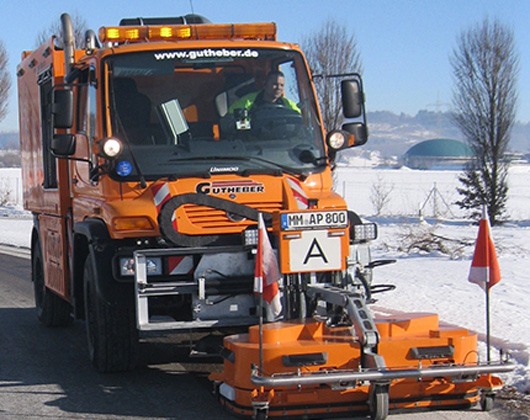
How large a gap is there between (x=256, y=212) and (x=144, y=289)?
1.05 meters

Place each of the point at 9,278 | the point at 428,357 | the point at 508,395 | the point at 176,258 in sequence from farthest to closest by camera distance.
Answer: the point at 9,278
the point at 176,258
the point at 508,395
the point at 428,357

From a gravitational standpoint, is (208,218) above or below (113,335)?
above

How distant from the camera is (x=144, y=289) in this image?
709 cm

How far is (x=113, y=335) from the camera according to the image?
7617 millimetres

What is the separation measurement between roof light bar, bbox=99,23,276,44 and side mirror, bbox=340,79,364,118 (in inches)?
48.4

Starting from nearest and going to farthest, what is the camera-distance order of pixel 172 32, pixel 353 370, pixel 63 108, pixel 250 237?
pixel 353 370 < pixel 250 237 < pixel 63 108 < pixel 172 32

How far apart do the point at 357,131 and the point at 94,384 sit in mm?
3075

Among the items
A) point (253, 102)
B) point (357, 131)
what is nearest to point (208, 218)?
point (253, 102)

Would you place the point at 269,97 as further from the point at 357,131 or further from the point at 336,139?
the point at 357,131

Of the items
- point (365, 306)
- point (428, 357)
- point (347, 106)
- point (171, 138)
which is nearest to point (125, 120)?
point (171, 138)

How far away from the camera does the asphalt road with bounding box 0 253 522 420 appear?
21.6ft

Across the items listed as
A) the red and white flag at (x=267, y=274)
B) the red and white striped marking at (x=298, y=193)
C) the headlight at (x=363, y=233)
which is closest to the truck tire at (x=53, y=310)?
the red and white striped marking at (x=298, y=193)

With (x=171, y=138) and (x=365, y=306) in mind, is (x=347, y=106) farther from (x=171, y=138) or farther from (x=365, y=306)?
(x=365, y=306)

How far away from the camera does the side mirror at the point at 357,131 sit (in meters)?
8.32
